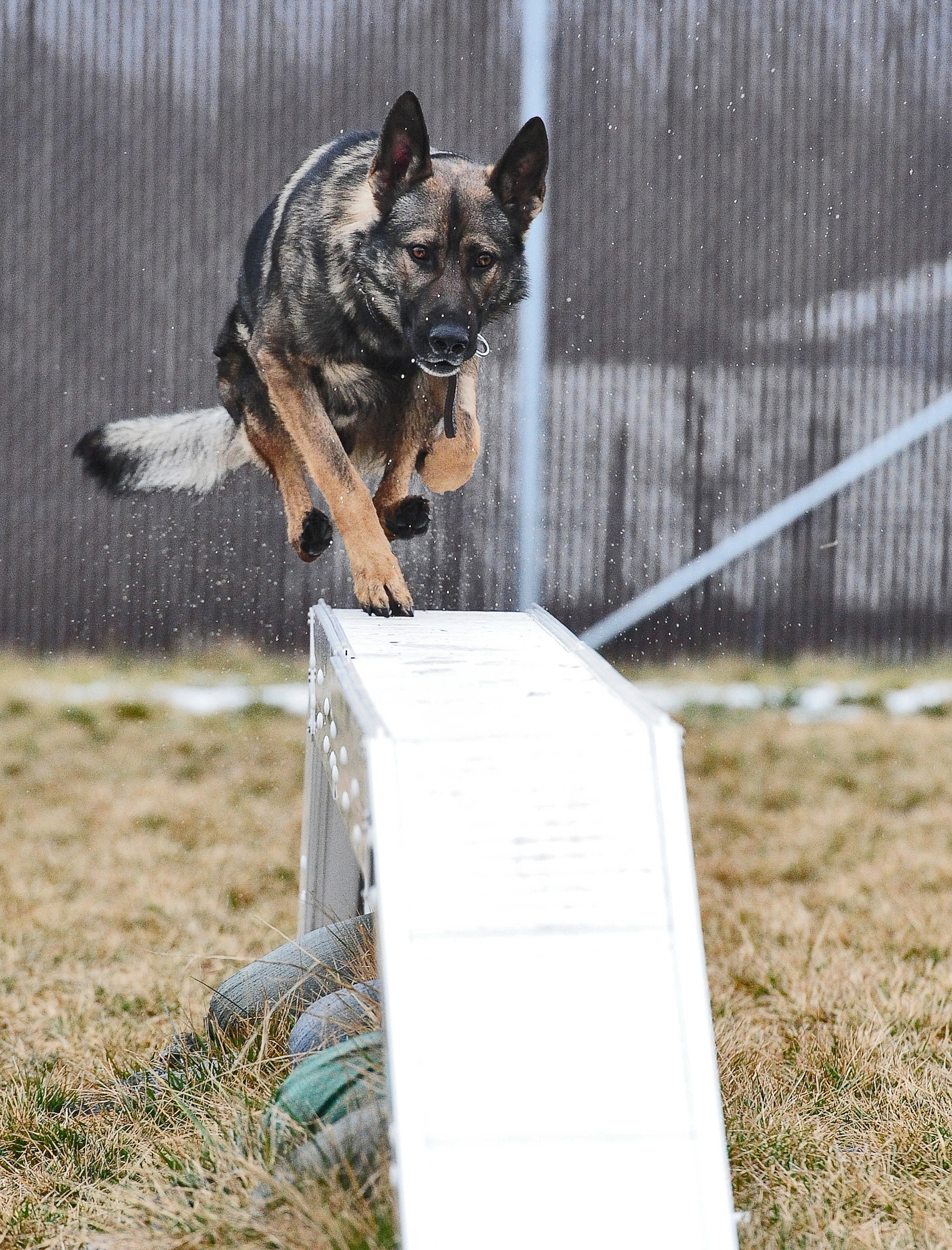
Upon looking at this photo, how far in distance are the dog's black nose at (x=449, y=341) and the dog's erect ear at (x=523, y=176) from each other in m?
0.25

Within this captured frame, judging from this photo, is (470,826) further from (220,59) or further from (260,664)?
(220,59)

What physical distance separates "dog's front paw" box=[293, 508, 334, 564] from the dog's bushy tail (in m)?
0.55

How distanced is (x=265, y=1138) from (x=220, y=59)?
14.8 ft

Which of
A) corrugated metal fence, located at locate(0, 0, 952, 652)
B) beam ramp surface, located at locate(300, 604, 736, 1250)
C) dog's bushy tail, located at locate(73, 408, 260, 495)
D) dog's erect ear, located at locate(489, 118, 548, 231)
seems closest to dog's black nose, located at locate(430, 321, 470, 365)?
dog's erect ear, located at locate(489, 118, 548, 231)

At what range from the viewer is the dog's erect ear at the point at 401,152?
2.18 metres

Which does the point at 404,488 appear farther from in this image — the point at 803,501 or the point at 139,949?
the point at 803,501

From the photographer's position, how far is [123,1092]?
2469 millimetres

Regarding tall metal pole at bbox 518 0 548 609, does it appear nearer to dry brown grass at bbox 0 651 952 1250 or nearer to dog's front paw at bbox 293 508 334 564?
dry brown grass at bbox 0 651 952 1250

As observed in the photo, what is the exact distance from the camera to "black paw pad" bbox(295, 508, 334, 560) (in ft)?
8.43

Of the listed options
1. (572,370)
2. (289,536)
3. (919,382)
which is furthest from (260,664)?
(919,382)

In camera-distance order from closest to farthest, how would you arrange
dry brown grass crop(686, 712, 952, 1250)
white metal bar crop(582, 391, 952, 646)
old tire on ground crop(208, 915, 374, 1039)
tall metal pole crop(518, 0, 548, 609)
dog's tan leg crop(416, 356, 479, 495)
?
dry brown grass crop(686, 712, 952, 1250)
old tire on ground crop(208, 915, 374, 1039)
dog's tan leg crop(416, 356, 479, 495)
tall metal pole crop(518, 0, 548, 609)
white metal bar crop(582, 391, 952, 646)

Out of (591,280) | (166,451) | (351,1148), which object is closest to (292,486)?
(166,451)

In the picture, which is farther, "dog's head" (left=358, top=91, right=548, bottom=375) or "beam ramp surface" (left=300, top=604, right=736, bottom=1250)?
"dog's head" (left=358, top=91, right=548, bottom=375)

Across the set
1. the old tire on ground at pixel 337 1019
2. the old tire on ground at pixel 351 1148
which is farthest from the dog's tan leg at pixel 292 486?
the old tire on ground at pixel 351 1148
